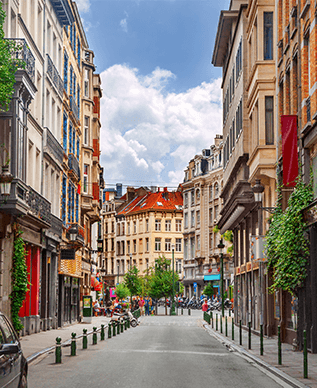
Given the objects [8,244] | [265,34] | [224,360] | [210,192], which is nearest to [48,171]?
[8,244]

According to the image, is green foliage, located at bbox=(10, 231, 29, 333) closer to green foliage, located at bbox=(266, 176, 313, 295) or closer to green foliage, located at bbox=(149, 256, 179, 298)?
green foliage, located at bbox=(266, 176, 313, 295)

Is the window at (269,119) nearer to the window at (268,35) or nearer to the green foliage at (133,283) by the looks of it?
Answer: the window at (268,35)

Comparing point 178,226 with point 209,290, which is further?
point 178,226

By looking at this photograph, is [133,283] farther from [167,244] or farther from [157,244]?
[167,244]

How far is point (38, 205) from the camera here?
28.0m

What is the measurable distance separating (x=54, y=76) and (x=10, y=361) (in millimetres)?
27767

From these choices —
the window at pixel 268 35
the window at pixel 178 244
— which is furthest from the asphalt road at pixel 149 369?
the window at pixel 178 244

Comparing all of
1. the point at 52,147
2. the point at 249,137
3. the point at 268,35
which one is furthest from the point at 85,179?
the point at 268,35

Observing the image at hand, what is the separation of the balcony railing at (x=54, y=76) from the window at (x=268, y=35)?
10.6m

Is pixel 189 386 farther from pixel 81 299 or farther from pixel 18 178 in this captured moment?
pixel 81 299

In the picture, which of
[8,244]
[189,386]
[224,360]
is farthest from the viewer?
[8,244]

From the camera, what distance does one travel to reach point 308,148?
20438 millimetres

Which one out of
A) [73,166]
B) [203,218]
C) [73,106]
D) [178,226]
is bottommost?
[73,166]

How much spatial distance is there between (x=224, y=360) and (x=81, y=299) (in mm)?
29331
